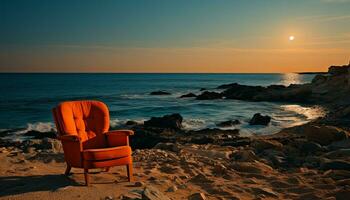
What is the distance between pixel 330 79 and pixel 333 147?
28.5 meters

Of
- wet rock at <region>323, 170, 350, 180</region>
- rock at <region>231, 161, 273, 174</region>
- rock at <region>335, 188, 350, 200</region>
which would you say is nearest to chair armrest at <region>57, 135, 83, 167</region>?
rock at <region>231, 161, 273, 174</region>

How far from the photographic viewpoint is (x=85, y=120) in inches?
228

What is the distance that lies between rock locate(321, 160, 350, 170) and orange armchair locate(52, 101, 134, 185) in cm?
351

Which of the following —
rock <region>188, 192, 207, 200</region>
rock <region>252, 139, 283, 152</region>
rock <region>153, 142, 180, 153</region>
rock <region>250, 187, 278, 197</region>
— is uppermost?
rock <region>188, 192, 207, 200</region>

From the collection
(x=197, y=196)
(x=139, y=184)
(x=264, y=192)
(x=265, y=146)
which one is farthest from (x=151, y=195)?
(x=265, y=146)

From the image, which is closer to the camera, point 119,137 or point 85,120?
point 119,137

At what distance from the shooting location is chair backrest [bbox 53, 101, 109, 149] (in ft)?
17.6

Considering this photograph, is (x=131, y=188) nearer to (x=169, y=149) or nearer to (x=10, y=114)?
(x=169, y=149)

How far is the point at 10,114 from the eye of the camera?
22.9m

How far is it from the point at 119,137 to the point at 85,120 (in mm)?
700

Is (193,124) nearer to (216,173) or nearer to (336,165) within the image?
(336,165)

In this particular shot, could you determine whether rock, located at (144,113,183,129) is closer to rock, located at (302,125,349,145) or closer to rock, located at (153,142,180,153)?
rock, located at (153,142,180,153)

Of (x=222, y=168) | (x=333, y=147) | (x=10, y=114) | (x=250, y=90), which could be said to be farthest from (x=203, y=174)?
(x=250, y=90)

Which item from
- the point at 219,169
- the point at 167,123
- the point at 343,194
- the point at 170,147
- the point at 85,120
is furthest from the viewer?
the point at 167,123
